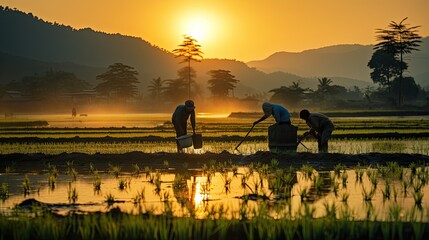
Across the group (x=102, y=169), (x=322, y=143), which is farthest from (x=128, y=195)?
(x=322, y=143)

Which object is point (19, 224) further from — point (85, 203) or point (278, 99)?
point (278, 99)

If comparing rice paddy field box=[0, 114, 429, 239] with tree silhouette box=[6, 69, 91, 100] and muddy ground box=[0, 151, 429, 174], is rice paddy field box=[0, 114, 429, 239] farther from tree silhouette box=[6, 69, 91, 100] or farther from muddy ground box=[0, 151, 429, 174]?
tree silhouette box=[6, 69, 91, 100]

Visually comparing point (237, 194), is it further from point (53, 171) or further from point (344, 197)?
point (53, 171)

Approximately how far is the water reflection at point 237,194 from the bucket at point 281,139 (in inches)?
140

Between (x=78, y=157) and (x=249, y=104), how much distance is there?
106m

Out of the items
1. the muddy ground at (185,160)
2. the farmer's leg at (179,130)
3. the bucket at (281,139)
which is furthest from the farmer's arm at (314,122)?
the farmer's leg at (179,130)

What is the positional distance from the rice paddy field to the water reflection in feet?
0.06

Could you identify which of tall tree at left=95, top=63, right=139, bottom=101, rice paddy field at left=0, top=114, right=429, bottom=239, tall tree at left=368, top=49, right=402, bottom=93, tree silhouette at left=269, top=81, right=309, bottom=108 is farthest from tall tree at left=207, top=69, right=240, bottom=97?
rice paddy field at left=0, top=114, right=429, bottom=239

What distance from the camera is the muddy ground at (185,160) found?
16688 mm

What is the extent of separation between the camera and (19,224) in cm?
782

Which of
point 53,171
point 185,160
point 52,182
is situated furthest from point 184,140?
point 52,182

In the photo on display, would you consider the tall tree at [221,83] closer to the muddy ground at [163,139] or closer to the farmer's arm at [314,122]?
the muddy ground at [163,139]

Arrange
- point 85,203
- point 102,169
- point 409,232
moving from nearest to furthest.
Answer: point 409,232 → point 85,203 → point 102,169

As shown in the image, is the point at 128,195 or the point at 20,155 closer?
the point at 128,195
